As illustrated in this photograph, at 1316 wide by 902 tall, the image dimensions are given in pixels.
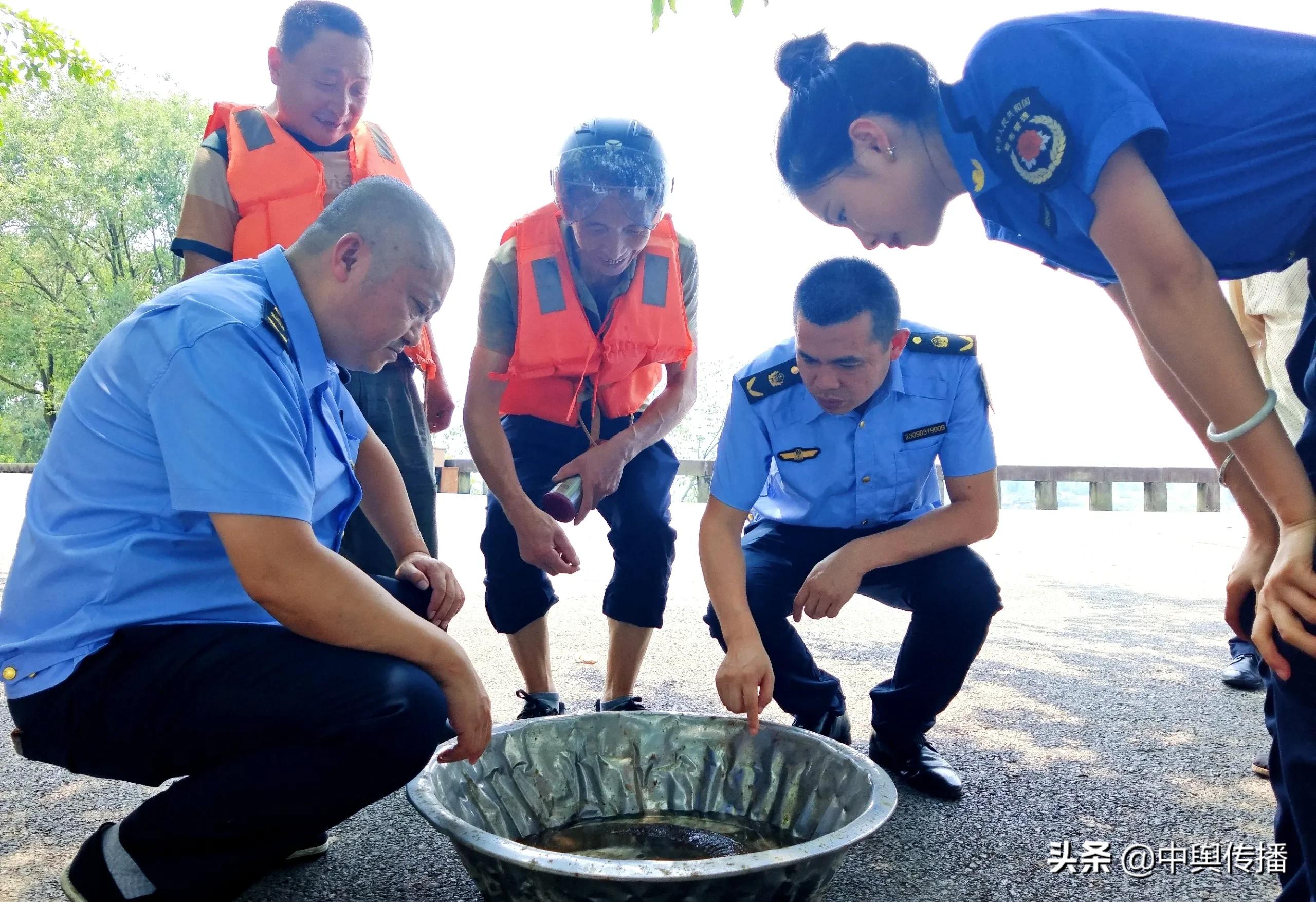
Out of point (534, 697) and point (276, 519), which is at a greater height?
point (276, 519)

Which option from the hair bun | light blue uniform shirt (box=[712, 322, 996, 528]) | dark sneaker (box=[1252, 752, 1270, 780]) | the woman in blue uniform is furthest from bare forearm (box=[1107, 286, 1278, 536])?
dark sneaker (box=[1252, 752, 1270, 780])

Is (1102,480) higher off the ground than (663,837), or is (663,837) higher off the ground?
(663,837)

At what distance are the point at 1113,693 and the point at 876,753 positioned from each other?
1115 millimetres

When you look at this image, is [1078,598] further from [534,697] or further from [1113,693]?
[534,697]

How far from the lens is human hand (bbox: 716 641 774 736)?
1.90 metres

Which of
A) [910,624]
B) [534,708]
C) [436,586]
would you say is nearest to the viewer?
[436,586]

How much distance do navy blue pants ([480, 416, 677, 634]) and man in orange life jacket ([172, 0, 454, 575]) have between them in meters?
0.24

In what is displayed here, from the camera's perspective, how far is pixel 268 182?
2.69m

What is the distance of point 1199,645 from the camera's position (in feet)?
12.2

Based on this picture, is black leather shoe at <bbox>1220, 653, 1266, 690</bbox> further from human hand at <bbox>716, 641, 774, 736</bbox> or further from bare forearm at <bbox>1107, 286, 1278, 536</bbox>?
human hand at <bbox>716, 641, 774, 736</bbox>

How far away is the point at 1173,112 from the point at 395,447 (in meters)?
2.19

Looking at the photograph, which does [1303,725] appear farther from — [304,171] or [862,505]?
[304,171]

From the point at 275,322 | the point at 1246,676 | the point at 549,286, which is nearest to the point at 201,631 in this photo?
the point at 275,322

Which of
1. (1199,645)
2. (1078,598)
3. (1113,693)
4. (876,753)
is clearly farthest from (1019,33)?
(1078,598)
